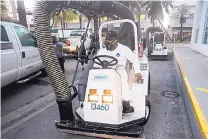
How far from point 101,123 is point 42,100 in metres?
2.82

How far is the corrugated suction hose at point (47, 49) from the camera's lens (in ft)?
9.36

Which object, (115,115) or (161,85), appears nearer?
(115,115)

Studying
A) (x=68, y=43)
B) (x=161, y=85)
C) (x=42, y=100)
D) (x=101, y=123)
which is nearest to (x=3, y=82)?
(x=42, y=100)

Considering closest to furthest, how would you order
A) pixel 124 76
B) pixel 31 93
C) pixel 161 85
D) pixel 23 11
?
1. pixel 124 76
2. pixel 31 93
3. pixel 161 85
4. pixel 23 11

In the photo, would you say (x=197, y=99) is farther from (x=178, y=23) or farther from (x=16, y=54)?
(x=178, y=23)

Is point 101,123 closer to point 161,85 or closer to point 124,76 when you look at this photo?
point 124,76

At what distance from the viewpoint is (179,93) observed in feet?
18.9

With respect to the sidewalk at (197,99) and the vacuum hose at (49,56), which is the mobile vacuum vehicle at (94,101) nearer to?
the vacuum hose at (49,56)

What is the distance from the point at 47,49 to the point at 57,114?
200 cm

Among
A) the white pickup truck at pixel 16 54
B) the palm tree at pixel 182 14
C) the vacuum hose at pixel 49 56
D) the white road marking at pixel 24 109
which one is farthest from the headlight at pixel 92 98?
the palm tree at pixel 182 14

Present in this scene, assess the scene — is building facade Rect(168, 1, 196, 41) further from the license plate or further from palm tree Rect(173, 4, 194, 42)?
the license plate

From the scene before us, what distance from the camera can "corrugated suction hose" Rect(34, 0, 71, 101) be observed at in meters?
2.85

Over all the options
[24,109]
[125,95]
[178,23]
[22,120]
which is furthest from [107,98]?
[178,23]

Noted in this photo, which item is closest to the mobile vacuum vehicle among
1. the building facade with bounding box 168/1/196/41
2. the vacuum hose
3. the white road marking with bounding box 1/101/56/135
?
the vacuum hose
